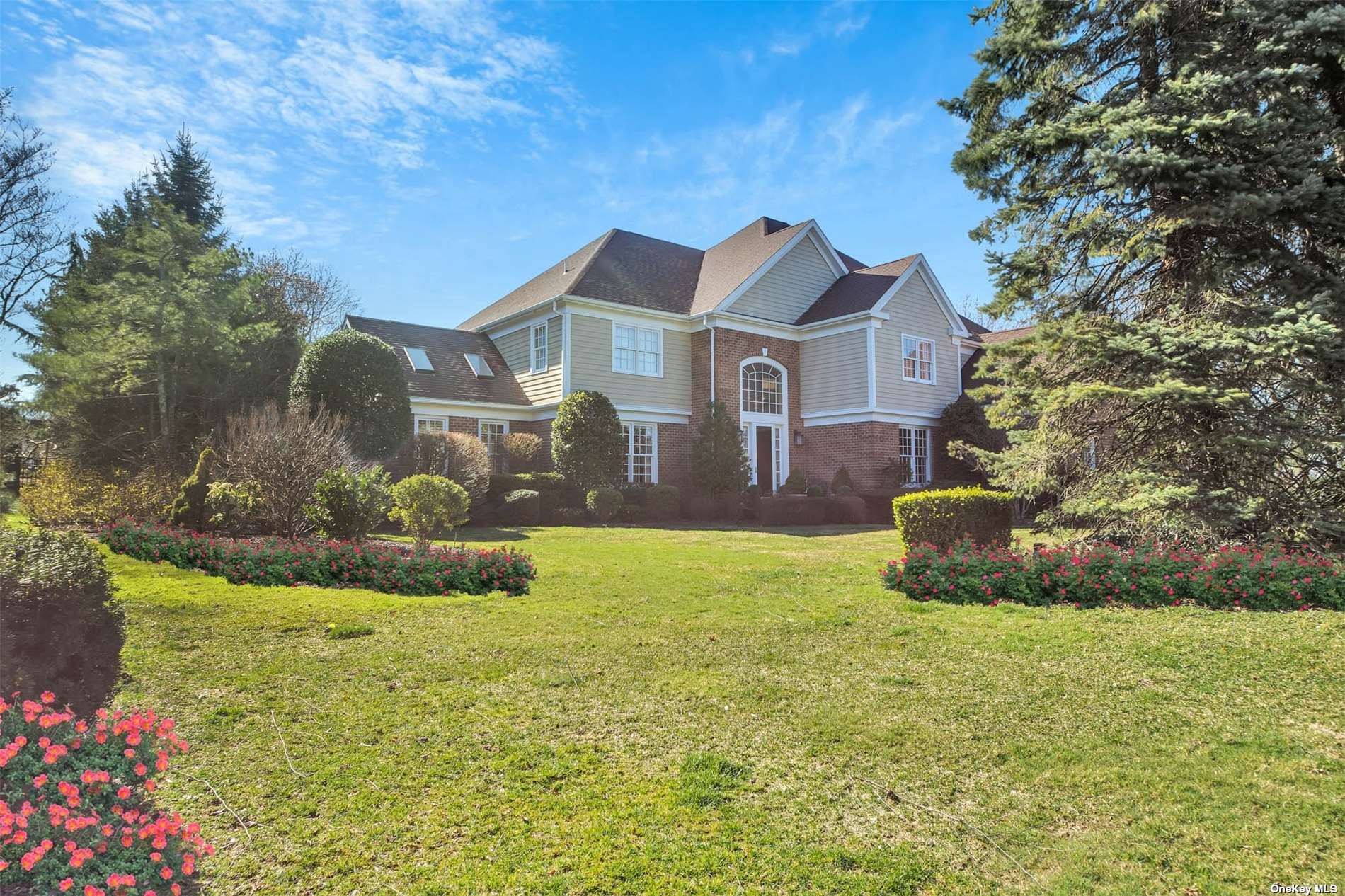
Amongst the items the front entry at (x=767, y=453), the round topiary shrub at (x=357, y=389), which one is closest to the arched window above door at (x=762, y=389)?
the front entry at (x=767, y=453)

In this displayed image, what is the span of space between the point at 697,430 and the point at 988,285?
11.6 metres

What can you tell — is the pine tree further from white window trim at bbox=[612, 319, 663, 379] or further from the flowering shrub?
the flowering shrub

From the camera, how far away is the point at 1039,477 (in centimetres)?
971

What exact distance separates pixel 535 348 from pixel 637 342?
122 inches

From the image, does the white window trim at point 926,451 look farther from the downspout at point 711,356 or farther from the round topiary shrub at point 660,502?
the round topiary shrub at point 660,502

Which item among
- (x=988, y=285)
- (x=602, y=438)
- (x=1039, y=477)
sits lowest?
(x=1039, y=477)

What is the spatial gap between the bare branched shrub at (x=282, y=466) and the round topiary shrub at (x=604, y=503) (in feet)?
23.3

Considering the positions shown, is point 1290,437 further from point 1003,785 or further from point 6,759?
point 6,759

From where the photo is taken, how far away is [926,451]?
23.7 metres

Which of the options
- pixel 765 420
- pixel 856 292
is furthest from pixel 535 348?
pixel 856 292

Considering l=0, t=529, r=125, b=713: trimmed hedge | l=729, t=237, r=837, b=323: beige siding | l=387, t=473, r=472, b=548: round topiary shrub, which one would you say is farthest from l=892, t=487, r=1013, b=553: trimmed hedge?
l=729, t=237, r=837, b=323: beige siding

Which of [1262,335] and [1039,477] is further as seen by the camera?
[1039,477]

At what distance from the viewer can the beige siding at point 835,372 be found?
2188cm

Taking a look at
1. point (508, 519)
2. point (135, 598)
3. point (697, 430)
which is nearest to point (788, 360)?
point (697, 430)
